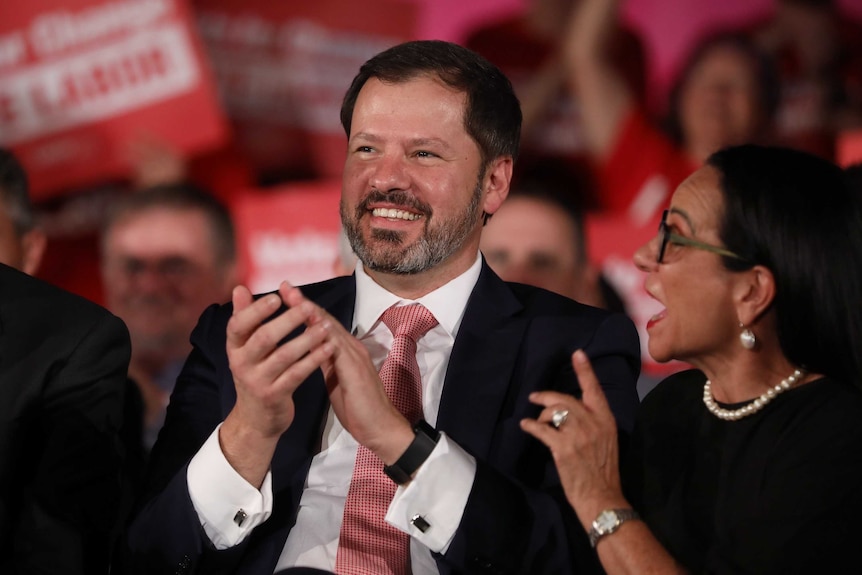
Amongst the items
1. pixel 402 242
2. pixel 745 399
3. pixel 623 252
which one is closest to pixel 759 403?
pixel 745 399

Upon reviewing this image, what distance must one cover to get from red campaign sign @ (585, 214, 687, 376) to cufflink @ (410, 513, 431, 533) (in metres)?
2.71

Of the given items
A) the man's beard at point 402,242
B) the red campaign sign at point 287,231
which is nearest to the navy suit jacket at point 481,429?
the man's beard at point 402,242

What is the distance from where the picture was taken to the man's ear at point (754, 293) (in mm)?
1717

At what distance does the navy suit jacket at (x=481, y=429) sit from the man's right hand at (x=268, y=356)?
0.72ft

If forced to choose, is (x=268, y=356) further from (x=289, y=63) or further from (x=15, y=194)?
(x=289, y=63)

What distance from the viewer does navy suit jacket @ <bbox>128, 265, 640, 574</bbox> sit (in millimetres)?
1751

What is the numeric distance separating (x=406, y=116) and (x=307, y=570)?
834mm

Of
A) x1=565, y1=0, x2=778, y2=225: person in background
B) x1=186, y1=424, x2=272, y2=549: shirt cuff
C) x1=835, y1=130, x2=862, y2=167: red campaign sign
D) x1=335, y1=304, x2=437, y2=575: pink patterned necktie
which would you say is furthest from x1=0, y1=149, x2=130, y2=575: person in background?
x1=835, y1=130, x2=862, y2=167: red campaign sign

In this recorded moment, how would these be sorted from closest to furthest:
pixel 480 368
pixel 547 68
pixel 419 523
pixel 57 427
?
pixel 419 523
pixel 57 427
pixel 480 368
pixel 547 68

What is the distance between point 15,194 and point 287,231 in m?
1.60

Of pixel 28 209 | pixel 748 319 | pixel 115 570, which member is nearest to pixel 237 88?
pixel 28 209

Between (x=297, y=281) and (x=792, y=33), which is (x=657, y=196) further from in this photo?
(x=297, y=281)

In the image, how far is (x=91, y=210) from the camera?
165 inches

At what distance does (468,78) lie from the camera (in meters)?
2.08
